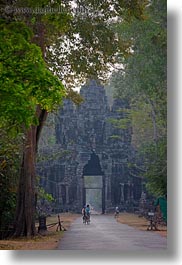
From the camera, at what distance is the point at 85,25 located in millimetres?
7297

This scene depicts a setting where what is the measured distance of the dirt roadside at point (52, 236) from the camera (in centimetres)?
685

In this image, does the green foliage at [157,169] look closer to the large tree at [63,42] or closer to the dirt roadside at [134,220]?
the dirt roadside at [134,220]

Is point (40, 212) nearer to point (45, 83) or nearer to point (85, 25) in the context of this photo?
point (45, 83)

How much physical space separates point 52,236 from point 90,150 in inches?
46.7

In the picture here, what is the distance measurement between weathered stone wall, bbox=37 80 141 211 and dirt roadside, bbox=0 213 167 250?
0.14m

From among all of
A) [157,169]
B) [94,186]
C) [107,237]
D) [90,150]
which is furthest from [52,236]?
[157,169]

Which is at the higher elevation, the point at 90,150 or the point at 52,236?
the point at 90,150

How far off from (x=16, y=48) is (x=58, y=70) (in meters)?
1.04

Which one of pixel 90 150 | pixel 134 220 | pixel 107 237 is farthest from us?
pixel 90 150

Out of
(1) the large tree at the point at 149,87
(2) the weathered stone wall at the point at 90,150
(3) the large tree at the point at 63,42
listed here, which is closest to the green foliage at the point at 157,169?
(1) the large tree at the point at 149,87

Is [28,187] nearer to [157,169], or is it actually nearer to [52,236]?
[52,236]

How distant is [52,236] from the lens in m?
7.03

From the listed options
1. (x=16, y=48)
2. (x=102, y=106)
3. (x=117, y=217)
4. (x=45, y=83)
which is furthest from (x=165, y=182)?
(x=16, y=48)

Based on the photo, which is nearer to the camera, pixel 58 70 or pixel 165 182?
pixel 165 182
